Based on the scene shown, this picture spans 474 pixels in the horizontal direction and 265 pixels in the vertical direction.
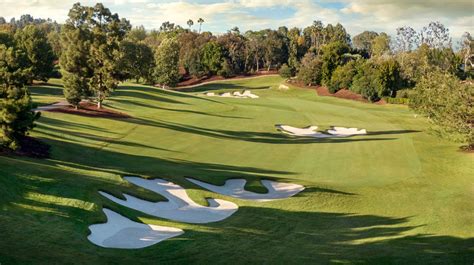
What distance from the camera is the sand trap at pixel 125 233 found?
55.6 feet

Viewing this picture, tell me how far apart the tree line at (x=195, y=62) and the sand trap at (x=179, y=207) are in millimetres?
8595

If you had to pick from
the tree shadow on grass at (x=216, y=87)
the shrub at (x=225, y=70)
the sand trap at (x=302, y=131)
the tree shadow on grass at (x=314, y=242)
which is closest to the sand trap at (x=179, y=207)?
the tree shadow on grass at (x=314, y=242)

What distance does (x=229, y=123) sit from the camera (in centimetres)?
5475

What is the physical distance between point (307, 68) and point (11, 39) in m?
64.8

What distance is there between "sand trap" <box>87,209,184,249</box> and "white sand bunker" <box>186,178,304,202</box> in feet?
26.0

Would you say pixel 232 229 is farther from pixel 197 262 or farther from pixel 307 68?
pixel 307 68

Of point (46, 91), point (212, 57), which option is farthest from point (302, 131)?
point (212, 57)

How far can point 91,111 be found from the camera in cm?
4884

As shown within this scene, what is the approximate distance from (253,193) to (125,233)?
1072 cm

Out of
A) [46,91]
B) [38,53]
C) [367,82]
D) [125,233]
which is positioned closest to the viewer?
[125,233]

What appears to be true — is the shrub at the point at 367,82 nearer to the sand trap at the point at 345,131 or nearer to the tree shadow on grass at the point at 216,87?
the tree shadow on grass at the point at 216,87

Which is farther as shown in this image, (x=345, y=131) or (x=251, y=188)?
(x=345, y=131)

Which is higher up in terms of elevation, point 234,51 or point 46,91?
point 234,51

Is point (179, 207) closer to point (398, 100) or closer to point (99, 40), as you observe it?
point (99, 40)
